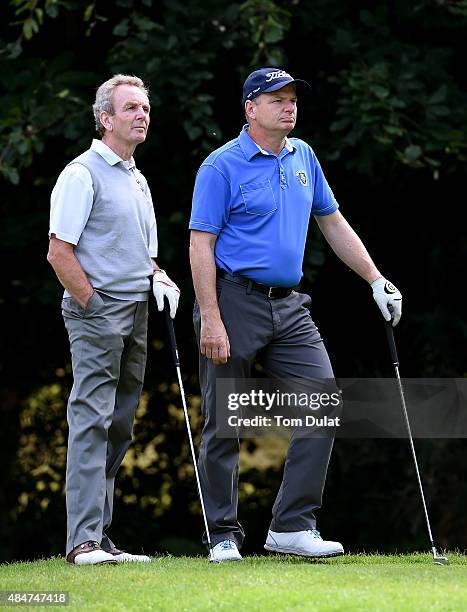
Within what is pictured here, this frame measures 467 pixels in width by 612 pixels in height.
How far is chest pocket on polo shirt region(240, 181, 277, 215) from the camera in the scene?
20.0ft

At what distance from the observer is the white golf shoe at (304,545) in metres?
6.09

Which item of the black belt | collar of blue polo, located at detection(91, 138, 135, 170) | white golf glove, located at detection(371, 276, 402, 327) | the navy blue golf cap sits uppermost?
the navy blue golf cap

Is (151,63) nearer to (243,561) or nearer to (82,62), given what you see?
(82,62)

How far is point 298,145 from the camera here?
20.9 ft

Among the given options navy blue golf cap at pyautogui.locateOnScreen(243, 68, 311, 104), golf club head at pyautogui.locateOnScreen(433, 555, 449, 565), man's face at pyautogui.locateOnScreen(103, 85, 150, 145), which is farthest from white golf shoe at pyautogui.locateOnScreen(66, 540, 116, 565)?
navy blue golf cap at pyautogui.locateOnScreen(243, 68, 311, 104)

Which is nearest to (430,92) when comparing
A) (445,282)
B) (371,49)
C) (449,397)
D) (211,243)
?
(371,49)

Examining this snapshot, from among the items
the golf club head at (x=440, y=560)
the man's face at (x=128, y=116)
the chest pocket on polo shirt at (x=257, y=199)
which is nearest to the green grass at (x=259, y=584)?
the golf club head at (x=440, y=560)

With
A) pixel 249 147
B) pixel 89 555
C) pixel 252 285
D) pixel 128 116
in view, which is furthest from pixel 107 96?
pixel 89 555

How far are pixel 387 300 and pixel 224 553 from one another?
4.67 ft

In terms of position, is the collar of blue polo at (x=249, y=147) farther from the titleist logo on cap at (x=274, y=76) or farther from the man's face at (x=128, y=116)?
the man's face at (x=128, y=116)

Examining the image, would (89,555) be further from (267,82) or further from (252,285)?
(267,82)

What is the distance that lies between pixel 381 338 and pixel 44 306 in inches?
106

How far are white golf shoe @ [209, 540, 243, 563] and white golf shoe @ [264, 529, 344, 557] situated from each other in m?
0.21

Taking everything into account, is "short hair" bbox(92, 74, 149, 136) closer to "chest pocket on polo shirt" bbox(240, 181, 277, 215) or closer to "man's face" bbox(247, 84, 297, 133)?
"man's face" bbox(247, 84, 297, 133)
